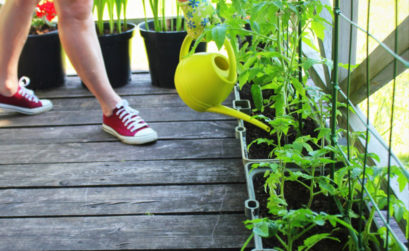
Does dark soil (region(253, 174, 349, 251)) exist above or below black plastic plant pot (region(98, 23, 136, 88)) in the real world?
below

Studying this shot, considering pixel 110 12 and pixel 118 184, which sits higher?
pixel 110 12

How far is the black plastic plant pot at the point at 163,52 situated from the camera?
2.24m

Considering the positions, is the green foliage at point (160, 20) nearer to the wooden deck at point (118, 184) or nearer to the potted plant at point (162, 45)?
the potted plant at point (162, 45)

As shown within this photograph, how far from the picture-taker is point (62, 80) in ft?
7.97

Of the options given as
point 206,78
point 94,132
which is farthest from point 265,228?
point 94,132

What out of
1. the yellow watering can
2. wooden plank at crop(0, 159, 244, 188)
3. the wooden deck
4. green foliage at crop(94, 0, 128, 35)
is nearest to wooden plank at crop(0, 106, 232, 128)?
the wooden deck

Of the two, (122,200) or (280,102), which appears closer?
(280,102)

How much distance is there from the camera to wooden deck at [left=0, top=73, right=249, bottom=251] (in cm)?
123

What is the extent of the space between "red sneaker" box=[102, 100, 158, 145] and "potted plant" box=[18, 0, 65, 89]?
68cm

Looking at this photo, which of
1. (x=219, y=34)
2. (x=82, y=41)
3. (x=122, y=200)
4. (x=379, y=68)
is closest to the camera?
(x=219, y=34)

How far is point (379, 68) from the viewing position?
1164 mm

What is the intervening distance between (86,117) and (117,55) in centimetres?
46

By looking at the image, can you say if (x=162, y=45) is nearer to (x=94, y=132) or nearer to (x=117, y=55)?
(x=117, y=55)

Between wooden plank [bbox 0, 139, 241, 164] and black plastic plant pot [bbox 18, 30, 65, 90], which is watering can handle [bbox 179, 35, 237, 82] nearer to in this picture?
wooden plank [bbox 0, 139, 241, 164]
